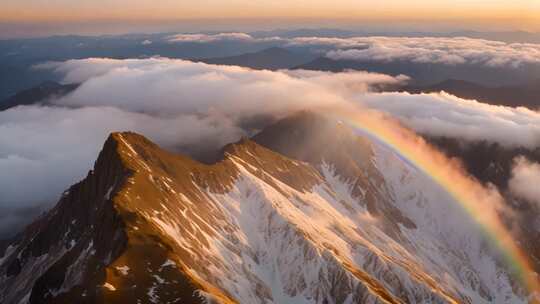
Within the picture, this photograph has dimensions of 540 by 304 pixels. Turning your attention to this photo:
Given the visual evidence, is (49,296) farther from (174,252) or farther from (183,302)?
(183,302)

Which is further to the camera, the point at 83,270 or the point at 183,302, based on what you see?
the point at 83,270

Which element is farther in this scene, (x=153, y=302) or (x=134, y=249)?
(x=134, y=249)

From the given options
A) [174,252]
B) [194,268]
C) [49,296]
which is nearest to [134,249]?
[174,252]

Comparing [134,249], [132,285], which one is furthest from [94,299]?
[134,249]

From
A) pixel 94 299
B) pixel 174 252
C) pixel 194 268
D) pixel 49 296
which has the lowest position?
pixel 49 296

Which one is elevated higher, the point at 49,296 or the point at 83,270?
the point at 83,270

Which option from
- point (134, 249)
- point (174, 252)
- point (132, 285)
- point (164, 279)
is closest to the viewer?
point (132, 285)

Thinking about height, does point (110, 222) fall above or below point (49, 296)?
above

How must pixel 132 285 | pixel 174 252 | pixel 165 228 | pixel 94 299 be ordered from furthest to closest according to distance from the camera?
pixel 165 228 → pixel 174 252 → pixel 132 285 → pixel 94 299

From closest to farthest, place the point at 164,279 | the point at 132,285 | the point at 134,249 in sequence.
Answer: the point at 132,285
the point at 164,279
the point at 134,249

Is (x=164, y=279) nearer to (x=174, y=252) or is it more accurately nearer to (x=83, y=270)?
(x=174, y=252)
